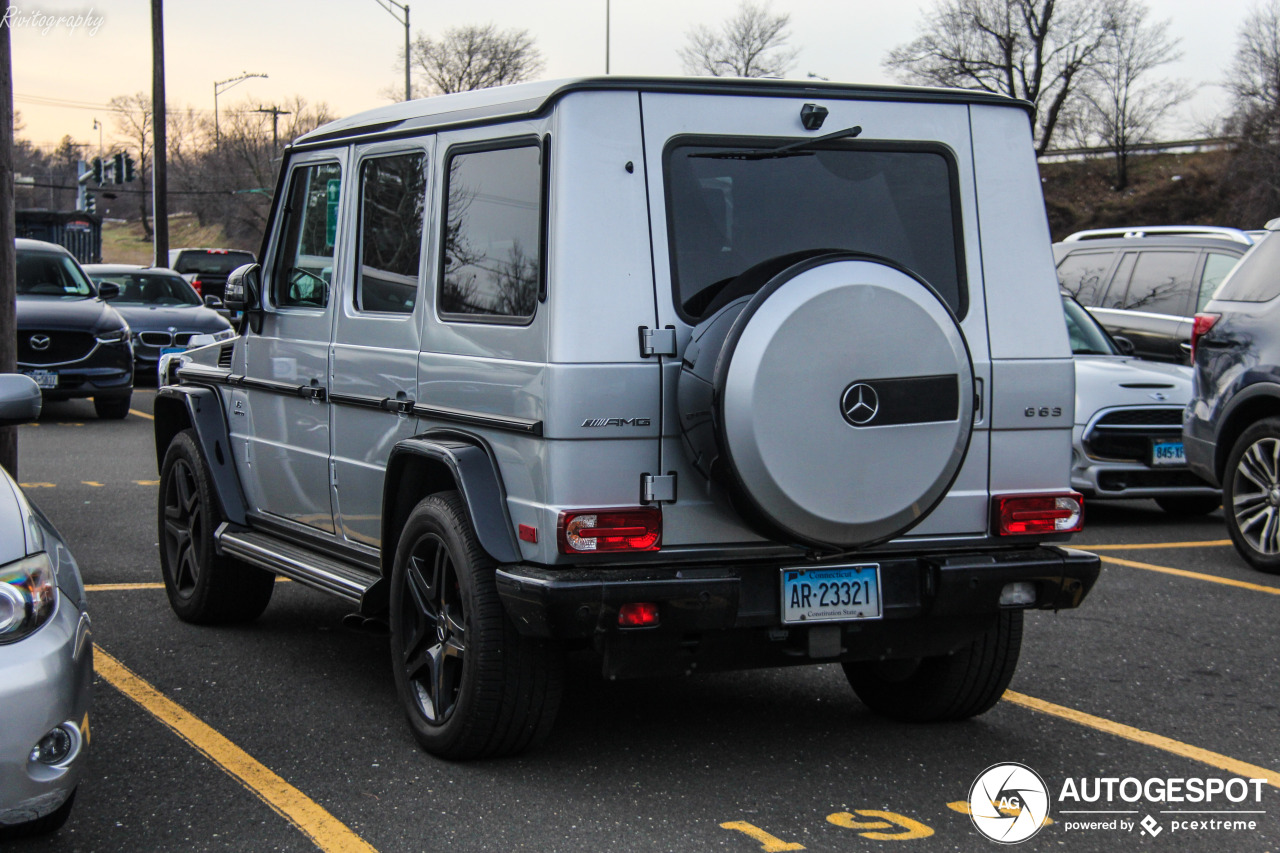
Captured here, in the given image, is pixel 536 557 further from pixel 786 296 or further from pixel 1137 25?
pixel 1137 25

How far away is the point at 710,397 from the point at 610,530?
49cm

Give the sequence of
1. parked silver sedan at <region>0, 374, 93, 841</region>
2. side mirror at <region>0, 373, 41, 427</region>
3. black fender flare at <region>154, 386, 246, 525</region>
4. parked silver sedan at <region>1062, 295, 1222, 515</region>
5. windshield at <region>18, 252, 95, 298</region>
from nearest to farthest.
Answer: parked silver sedan at <region>0, 374, 93, 841</region>
side mirror at <region>0, 373, 41, 427</region>
black fender flare at <region>154, 386, 246, 525</region>
parked silver sedan at <region>1062, 295, 1222, 515</region>
windshield at <region>18, 252, 95, 298</region>

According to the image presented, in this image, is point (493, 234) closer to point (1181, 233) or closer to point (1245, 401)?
point (1245, 401)

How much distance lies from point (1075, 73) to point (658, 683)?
6773cm

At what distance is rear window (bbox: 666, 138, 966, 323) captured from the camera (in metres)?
4.32

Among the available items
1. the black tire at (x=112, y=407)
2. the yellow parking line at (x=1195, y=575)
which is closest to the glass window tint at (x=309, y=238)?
the yellow parking line at (x=1195, y=575)

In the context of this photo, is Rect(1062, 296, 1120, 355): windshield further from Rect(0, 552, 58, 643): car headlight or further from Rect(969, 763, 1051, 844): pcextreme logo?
Rect(0, 552, 58, 643): car headlight

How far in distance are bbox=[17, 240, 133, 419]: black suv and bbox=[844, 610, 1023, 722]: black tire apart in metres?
12.4

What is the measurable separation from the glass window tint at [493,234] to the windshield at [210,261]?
96.2ft

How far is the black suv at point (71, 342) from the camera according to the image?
15.5 m

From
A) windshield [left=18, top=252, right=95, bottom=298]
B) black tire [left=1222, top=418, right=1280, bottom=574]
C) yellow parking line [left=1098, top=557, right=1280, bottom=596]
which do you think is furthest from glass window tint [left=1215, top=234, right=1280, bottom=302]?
windshield [left=18, top=252, right=95, bottom=298]

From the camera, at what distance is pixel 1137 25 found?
6656 centimetres

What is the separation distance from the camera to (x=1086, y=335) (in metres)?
10.9

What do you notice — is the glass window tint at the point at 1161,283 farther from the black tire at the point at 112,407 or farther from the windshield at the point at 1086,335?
the black tire at the point at 112,407
